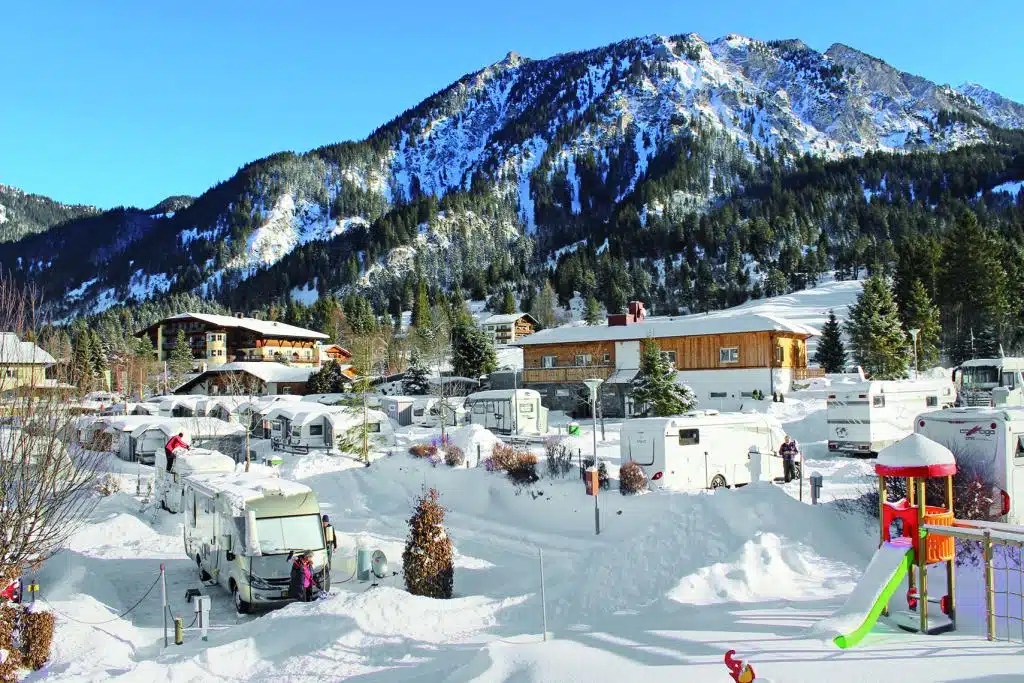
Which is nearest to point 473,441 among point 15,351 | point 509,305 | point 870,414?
point 870,414

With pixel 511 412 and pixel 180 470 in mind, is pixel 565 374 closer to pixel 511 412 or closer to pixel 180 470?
pixel 511 412

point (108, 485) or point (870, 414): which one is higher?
point (870, 414)

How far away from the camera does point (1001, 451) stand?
13695mm

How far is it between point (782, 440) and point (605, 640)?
50.1ft

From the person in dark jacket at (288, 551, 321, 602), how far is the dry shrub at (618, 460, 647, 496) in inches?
344

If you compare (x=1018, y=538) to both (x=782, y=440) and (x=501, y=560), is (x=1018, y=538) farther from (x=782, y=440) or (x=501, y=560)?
(x=782, y=440)

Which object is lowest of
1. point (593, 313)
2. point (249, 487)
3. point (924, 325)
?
point (249, 487)

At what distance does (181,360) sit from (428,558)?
81.1 meters

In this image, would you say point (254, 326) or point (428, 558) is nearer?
point (428, 558)

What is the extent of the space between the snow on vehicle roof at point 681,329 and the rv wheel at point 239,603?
108ft

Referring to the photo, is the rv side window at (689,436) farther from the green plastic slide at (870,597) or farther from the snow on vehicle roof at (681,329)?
the snow on vehicle roof at (681,329)

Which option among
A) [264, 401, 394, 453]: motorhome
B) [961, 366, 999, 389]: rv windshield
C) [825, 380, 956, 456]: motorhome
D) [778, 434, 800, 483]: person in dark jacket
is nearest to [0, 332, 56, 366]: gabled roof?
[778, 434, 800, 483]: person in dark jacket

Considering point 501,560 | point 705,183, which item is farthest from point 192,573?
point 705,183

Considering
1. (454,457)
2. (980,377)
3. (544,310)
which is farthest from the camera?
(544,310)
